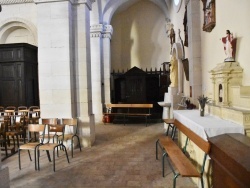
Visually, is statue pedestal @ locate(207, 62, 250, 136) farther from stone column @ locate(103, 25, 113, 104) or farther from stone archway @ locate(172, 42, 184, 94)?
stone column @ locate(103, 25, 113, 104)

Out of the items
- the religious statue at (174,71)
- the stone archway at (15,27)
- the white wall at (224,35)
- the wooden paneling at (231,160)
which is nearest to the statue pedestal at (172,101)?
the religious statue at (174,71)

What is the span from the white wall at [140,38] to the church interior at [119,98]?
0.72 m

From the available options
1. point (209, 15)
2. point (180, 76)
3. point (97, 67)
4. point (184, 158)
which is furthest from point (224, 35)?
point (97, 67)

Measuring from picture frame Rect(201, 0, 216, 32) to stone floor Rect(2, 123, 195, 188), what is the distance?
3220 mm

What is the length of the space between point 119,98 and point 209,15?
6.59 meters

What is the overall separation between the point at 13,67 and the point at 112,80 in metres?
4.41

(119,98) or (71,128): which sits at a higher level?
(119,98)

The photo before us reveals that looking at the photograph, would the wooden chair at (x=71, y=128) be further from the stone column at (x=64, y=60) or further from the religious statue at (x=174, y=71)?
the religious statue at (x=174, y=71)

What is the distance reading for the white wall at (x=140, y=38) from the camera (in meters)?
11.9

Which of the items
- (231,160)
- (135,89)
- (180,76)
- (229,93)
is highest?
(180,76)

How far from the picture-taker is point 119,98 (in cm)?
1109

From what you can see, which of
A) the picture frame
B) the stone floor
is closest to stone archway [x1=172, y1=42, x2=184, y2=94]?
the picture frame

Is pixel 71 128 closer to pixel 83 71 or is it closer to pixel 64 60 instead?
pixel 83 71

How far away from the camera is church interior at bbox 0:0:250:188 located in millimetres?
3312
